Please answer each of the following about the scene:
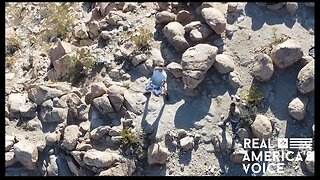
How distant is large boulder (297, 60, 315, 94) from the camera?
11.9 metres

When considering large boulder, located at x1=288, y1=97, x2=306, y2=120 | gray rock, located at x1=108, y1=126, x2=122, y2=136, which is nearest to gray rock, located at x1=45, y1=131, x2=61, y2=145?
gray rock, located at x1=108, y1=126, x2=122, y2=136

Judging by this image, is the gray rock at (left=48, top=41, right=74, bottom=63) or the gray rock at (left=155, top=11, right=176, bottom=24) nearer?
the gray rock at (left=155, top=11, right=176, bottom=24)

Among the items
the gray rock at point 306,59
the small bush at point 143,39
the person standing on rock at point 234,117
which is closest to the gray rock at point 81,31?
the small bush at point 143,39

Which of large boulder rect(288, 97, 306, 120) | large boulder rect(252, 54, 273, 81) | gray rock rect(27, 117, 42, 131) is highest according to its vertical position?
large boulder rect(252, 54, 273, 81)

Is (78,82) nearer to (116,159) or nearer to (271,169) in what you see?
(116,159)

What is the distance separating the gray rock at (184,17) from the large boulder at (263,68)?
224 centimetres

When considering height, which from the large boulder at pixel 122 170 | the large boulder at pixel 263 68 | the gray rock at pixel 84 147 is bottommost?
the large boulder at pixel 122 170

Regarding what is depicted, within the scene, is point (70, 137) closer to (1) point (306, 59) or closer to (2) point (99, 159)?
(2) point (99, 159)

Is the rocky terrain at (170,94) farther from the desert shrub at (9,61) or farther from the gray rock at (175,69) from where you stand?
the desert shrub at (9,61)

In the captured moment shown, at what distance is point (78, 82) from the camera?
13.2m

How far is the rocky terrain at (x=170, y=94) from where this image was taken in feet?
38.7

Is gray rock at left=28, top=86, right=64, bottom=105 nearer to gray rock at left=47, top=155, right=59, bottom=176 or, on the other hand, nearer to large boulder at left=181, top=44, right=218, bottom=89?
gray rock at left=47, top=155, right=59, bottom=176

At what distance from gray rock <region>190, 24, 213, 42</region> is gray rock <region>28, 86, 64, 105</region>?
3774 mm

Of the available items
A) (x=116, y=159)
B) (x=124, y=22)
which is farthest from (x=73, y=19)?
(x=116, y=159)
